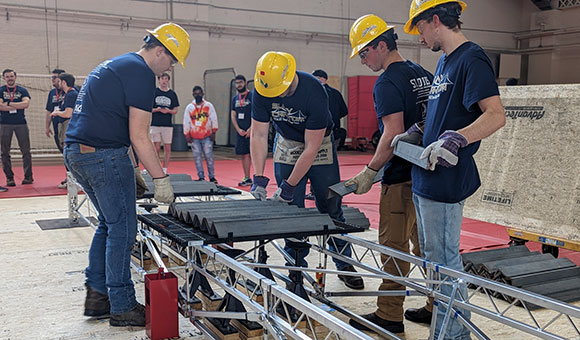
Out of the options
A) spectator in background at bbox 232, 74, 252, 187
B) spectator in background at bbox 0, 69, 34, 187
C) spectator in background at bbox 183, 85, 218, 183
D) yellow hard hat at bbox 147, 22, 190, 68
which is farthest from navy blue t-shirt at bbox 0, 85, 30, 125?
yellow hard hat at bbox 147, 22, 190, 68

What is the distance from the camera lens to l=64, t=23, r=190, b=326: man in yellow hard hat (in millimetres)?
3117

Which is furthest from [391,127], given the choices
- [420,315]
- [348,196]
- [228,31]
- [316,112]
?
[228,31]

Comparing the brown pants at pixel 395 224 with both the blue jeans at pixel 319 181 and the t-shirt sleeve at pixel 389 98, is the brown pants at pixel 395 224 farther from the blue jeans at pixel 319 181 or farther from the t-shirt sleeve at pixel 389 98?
the blue jeans at pixel 319 181

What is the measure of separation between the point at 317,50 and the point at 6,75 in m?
11.3

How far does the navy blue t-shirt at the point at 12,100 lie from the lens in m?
9.03

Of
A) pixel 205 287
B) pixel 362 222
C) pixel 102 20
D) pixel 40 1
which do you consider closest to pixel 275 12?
pixel 102 20

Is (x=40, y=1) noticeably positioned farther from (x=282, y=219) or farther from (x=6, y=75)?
(x=282, y=219)

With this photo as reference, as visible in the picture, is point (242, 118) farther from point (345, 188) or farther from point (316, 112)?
point (345, 188)

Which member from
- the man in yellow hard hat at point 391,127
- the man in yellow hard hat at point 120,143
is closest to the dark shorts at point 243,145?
the man in yellow hard hat at point 120,143

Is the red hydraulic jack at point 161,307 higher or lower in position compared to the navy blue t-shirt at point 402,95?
lower

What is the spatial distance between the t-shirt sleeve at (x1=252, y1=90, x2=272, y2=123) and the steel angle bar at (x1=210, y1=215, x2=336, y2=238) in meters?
1.18

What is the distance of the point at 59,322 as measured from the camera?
11.2 ft

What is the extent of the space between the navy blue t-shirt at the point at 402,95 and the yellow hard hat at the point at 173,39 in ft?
4.04

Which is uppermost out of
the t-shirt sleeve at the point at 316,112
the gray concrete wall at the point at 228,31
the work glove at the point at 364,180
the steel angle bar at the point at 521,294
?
the gray concrete wall at the point at 228,31
